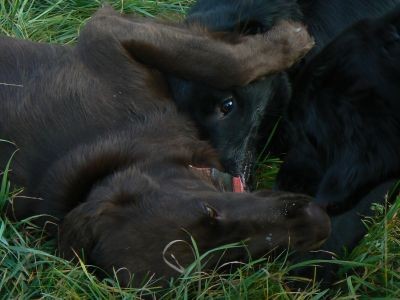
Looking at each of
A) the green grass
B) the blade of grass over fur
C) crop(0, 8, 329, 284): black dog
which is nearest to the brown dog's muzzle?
crop(0, 8, 329, 284): black dog

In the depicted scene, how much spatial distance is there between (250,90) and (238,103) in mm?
70

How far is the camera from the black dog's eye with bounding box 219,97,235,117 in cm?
354

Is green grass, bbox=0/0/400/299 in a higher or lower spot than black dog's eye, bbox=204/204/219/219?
lower

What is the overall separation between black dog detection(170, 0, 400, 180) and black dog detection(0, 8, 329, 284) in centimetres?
8

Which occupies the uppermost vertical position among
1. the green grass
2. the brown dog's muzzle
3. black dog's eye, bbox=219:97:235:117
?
black dog's eye, bbox=219:97:235:117

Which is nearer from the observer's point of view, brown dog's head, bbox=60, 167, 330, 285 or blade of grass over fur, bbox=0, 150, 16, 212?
brown dog's head, bbox=60, 167, 330, 285

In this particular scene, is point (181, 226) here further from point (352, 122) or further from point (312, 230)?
point (352, 122)

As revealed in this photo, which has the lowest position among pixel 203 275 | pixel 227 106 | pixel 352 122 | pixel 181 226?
pixel 203 275

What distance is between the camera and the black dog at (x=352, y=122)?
9.48 feet

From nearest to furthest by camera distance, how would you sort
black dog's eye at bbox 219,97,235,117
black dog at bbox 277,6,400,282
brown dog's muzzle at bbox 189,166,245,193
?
black dog at bbox 277,6,400,282
brown dog's muzzle at bbox 189,166,245,193
black dog's eye at bbox 219,97,235,117

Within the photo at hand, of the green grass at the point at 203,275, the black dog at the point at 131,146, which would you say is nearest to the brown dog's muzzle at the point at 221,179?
the black dog at the point at 131,146

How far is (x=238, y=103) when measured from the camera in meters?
3.57

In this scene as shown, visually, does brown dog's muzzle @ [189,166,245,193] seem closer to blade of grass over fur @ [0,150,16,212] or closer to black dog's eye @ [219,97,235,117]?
black dog's eye @ [219,97,235,117]

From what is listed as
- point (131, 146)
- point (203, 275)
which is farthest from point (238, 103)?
point (203, 275)
